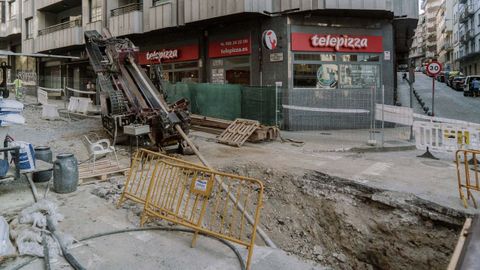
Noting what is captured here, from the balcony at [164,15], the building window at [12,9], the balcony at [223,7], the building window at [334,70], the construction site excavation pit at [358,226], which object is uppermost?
the building window at [12,9]

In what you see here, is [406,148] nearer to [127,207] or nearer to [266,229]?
[266,229]

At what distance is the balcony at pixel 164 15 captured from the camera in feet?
55.6

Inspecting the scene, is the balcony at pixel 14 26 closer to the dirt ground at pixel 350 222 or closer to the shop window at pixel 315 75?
the shop window at pixel 315 75

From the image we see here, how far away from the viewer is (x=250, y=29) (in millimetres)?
15211

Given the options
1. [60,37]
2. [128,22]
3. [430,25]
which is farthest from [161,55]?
[430,25]

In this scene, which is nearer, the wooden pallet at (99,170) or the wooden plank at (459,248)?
the wooden plank at (459,248)

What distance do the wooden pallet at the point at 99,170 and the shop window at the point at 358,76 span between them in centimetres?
1049

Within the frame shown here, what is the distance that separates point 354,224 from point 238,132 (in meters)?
6.20

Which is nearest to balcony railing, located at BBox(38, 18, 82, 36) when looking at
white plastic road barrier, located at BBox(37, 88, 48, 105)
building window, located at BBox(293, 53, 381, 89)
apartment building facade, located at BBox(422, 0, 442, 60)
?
white plastic road barrier, located at BBox(37, 88, 48, 105)

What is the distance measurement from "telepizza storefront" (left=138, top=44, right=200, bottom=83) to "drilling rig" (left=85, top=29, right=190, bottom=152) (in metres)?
5.48

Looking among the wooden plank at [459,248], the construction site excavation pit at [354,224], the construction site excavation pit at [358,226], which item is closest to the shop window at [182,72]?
the construction site excavation pit at [354,224]

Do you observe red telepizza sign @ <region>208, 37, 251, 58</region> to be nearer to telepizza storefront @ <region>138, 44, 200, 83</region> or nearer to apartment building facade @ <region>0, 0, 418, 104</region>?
apartment building facade @ <region>0, 0, 418, 104</region>

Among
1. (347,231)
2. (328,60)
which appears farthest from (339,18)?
(347,231)

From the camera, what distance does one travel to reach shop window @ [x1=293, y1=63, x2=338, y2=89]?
14.5 metres
